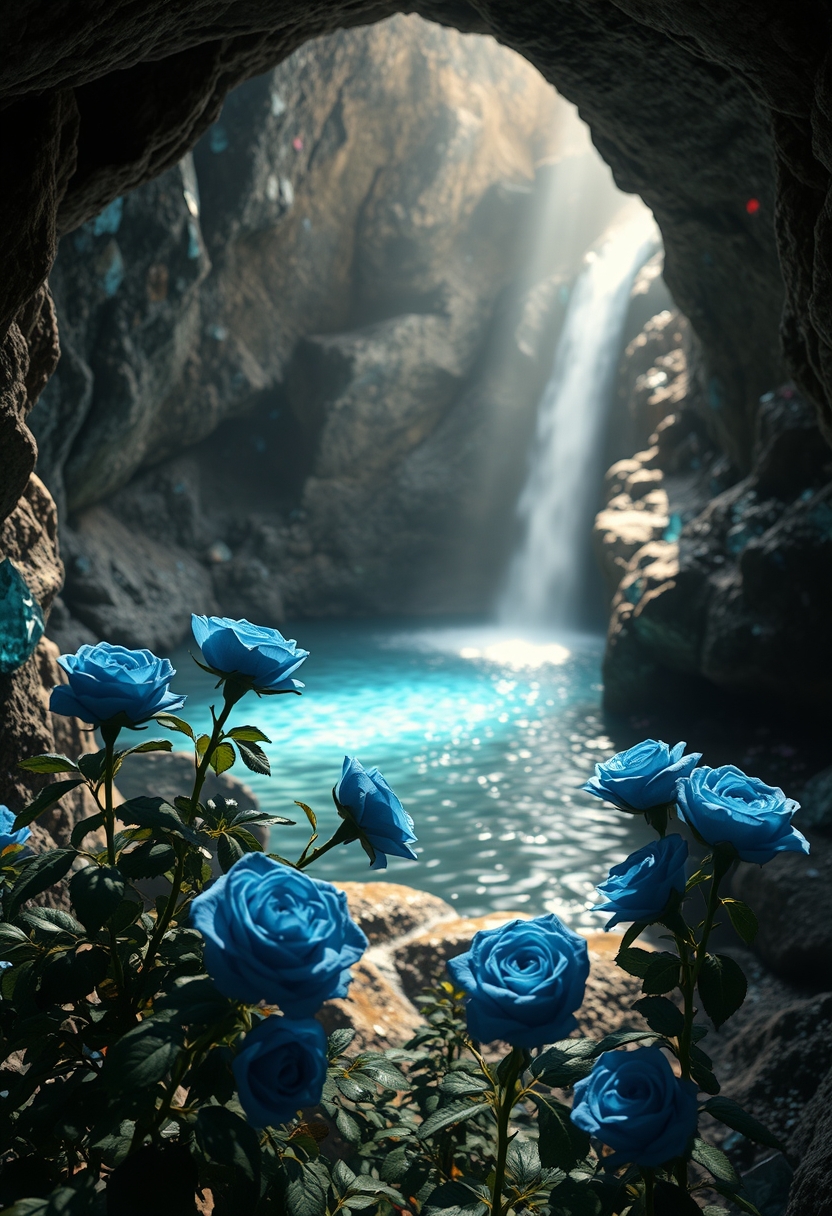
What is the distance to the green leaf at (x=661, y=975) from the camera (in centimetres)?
106

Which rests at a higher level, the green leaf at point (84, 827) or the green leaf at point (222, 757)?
the green leaf at point (222, 757)

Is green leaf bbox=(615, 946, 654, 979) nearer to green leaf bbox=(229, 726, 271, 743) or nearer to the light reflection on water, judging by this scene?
green leaf bbox=(229, 726, 271, 743)

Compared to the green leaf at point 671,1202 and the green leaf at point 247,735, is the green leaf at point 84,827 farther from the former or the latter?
the green leaf at point 671,1202

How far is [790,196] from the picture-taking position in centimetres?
215

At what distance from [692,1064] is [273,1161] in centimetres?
50

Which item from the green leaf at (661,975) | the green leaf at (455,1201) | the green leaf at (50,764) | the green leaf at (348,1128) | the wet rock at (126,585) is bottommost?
the wet rock at (126,585)

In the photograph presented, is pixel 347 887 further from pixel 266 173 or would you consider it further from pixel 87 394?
pixel 266 173

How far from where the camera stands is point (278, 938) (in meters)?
0.76

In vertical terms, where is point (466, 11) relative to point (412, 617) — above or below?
above

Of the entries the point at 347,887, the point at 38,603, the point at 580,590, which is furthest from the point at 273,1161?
the point at 580,590

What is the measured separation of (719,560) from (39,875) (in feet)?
21.0

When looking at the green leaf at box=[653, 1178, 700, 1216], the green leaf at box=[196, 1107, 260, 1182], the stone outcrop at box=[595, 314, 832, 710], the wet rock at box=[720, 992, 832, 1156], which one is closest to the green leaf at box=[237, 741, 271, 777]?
the green leaf at box=[196, 1107, 260, 1182]

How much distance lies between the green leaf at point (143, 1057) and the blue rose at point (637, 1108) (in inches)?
16.4

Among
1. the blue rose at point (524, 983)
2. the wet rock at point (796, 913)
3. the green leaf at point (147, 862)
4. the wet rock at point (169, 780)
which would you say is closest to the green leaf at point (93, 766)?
the green leaf at point (147, 862)
